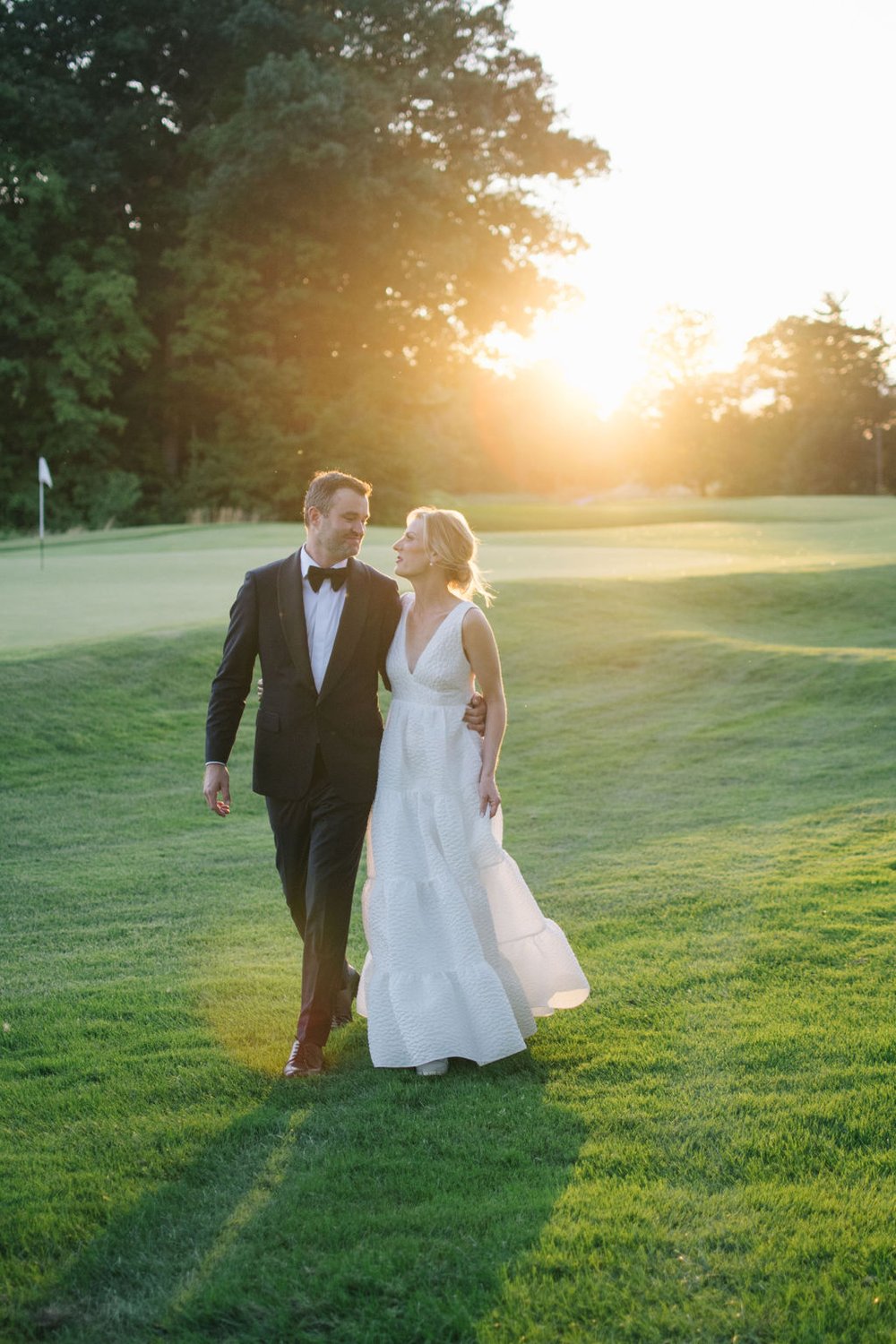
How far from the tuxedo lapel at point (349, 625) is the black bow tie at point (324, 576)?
0.02 meters

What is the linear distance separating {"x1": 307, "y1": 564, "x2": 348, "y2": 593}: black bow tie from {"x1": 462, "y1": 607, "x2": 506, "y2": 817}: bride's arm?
47 centimetres

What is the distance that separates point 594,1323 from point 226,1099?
1.78 meters

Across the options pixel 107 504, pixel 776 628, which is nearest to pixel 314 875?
pixel 776 628

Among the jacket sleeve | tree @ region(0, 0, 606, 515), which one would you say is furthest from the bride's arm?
tree @ region(0, 0, 606, 515)

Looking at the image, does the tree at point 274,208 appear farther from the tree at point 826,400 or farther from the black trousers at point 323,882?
the black trousers at point 323,882

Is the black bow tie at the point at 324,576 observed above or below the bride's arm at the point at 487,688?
above

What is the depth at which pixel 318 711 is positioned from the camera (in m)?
4.69

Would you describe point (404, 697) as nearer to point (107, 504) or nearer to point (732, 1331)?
point (732, 1331)

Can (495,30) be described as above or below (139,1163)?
above

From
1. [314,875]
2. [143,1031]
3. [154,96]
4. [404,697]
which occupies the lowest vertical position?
[143,1031]

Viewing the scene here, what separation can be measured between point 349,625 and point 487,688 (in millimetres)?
556

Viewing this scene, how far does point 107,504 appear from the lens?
3756 cm

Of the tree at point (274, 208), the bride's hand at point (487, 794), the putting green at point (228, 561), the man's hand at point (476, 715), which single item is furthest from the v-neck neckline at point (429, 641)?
the tree at point (274, 208)

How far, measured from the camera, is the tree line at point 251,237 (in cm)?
3653
